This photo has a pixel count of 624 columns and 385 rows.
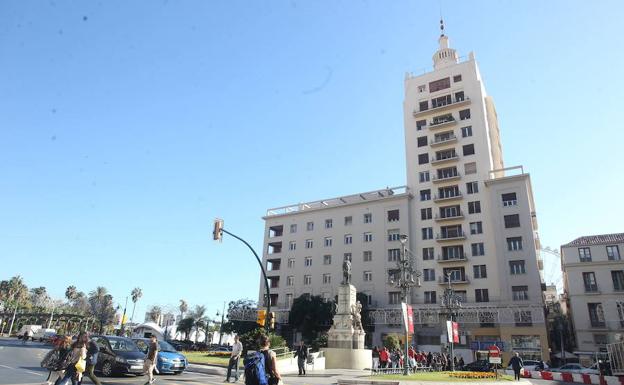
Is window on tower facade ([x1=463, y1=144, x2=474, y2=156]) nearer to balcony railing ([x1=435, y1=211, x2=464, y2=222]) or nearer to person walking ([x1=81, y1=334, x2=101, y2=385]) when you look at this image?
balcony railing ([x1=435, y1=211, x2=464, y2=222])

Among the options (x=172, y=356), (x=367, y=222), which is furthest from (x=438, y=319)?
(x=172, y=356)

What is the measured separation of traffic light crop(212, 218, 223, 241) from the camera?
20344 mm

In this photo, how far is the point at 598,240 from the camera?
47375 mm

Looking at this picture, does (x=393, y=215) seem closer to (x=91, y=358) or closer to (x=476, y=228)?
(x=476, y=228)

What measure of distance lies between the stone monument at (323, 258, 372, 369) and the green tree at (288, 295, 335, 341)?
23461 mm

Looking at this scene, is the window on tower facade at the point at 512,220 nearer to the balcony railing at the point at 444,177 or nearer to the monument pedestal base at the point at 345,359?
the balcony railing at the point at 444,177

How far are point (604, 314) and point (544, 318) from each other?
686 cm

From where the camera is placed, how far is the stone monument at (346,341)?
23.7m

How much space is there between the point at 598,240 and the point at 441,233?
1680 cm

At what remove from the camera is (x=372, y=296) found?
50750 mm

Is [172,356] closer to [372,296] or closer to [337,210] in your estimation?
[372,296]

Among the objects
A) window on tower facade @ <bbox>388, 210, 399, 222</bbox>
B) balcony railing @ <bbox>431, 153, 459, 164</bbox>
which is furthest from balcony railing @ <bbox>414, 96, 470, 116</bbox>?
window on tower facade @ <bbox>388, 210, 399, 222</bbox>

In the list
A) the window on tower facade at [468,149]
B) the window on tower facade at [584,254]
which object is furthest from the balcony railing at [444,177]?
the window on tower facade at [584,254]

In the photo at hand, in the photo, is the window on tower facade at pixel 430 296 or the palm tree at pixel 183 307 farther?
the palm tree at pixel 183 307
